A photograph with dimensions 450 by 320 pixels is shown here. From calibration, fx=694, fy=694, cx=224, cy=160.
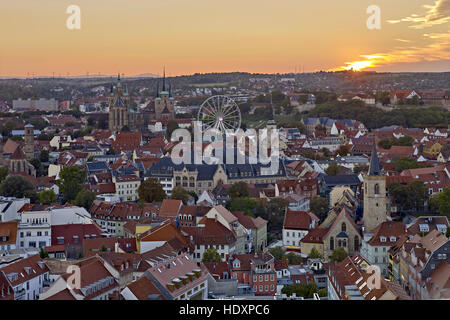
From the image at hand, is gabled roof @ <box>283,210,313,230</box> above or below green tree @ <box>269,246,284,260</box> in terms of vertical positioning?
above

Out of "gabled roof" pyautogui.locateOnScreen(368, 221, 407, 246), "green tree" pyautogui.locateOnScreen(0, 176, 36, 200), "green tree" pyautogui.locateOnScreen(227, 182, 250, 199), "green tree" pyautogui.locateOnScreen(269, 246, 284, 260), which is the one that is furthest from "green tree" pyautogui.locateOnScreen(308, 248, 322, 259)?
"green tree" pyautogui.locateOnScreen(0, 176, 36, 200)

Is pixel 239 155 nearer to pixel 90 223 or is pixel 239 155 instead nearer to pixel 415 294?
pixel 90 223

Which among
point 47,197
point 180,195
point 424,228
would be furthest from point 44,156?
point 424,228

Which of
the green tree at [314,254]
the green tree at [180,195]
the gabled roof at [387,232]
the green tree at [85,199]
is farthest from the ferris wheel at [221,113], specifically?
the gabled roof at [387,232]

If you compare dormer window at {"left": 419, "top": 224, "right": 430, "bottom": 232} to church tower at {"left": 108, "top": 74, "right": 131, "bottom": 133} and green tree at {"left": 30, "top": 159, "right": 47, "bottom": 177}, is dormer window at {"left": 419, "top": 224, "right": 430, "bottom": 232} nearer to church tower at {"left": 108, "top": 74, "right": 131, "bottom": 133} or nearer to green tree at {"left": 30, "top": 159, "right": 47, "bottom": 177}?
green tree at {"left": 30, "top": 159, "right": 47, "bottom": 177}
